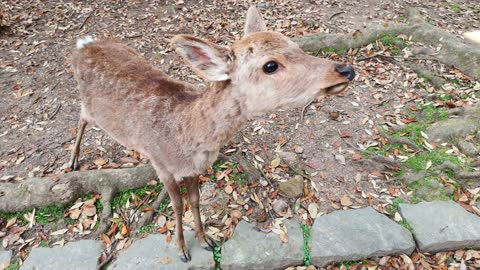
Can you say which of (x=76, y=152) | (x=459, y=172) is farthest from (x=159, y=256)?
(x=459, y=172)

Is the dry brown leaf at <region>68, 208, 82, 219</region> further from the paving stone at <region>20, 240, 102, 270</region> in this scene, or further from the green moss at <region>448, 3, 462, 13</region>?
the green moss at <region>448, 3, 462, 13</region>

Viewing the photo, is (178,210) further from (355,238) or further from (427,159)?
(427,159)

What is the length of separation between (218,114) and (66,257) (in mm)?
2121

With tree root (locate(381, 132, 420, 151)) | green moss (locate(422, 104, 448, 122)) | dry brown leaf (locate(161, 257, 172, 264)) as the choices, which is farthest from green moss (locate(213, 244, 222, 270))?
green moss (locate(422, 104, 448, 122))

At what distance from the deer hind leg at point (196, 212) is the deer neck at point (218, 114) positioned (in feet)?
2.24

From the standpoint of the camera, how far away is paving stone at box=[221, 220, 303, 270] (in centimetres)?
323

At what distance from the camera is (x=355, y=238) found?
3.38 meters

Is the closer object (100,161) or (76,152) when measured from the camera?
(76,152)

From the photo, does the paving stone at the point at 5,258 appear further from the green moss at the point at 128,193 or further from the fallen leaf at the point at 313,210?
the fallen leaf at the point at 313,210

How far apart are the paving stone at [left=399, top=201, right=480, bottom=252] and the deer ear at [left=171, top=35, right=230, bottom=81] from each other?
2514mm

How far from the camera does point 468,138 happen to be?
168 inches

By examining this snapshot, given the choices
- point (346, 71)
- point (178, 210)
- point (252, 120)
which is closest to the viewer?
point (346, 71)

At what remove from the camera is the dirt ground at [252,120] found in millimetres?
4141

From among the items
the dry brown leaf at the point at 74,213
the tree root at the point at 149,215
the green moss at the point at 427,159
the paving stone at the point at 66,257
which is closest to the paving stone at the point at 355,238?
the green moss at the point at 427,159
